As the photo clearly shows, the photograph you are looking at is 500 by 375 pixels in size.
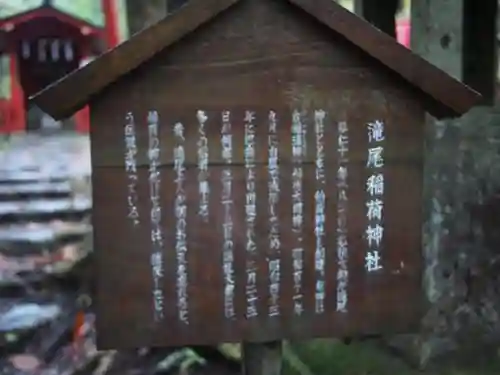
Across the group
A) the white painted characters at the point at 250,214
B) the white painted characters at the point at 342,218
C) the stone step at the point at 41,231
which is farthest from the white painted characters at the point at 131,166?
the stone step at the point at 41,231

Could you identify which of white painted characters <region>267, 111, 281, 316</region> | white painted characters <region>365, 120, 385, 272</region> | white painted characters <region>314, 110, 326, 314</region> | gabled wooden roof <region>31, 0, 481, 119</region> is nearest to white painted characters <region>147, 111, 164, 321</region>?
gabled wooden roof <region>31, 0, 481, 119</region>

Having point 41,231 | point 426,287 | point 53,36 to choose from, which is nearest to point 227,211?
point 426,287

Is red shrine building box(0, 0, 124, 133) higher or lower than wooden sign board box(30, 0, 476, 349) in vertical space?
higher

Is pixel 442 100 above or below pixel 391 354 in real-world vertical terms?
above

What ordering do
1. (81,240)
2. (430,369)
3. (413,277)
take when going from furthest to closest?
(81,240) < (430,369) < (413,277)

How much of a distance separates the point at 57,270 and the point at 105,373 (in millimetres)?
1485

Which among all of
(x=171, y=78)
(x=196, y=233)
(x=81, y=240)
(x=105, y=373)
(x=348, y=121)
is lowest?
(x=105, y=373)

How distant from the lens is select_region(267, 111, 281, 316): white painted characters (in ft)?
5.81

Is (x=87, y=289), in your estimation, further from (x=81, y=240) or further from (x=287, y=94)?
(x=287, y=94)

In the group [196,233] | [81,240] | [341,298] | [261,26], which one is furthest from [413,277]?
[81,240]

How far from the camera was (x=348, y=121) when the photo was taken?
70.8 inches

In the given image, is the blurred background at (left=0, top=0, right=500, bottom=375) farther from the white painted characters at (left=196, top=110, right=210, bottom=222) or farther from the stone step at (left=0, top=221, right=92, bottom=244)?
the white painted characters at (left=196, top=110, right=210, bottom=222)

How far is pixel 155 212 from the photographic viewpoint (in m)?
1.76

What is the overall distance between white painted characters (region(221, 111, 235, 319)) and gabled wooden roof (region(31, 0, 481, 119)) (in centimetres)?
24
